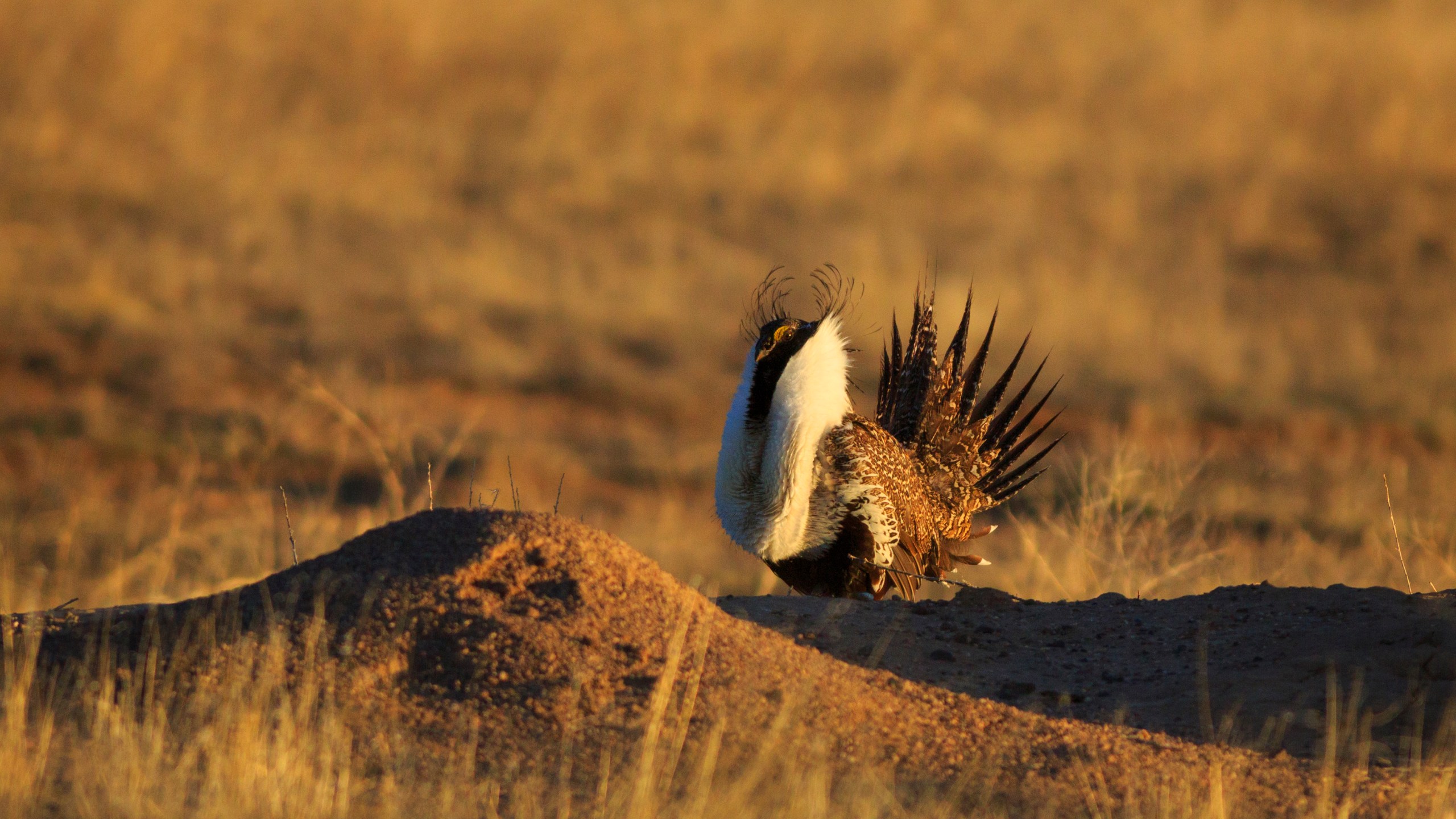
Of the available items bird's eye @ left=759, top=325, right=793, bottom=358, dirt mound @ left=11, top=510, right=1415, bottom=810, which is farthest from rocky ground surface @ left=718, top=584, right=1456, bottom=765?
bird's eye @ left=759, top=325, right=793, bottom=358

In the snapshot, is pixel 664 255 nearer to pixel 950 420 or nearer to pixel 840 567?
pixel 950 420

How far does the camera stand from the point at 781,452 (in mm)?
6344

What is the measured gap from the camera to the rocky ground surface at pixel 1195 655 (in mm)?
4965

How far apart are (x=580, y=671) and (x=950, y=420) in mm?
3559

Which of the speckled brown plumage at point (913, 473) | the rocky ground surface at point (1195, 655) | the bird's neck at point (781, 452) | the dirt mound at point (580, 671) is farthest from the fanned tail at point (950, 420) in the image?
the dirt mound at point (580, 671)

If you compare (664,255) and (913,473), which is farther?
(664,255)

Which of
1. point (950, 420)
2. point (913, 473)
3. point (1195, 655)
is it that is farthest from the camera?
point (950, 420)

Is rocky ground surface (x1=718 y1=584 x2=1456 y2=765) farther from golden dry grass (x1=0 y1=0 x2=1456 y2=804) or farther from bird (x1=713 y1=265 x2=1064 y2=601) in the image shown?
golden dry grass (x1=0 y1=0 x2=1456 y2=804)

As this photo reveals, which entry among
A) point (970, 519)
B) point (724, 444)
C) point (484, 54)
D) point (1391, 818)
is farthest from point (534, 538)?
point (484, 54)

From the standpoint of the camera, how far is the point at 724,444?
660 cm

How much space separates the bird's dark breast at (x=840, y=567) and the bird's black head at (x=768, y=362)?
0.54m

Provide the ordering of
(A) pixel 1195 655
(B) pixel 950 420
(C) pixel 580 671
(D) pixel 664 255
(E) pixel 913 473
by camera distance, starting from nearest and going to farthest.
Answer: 1. (C) pixel 580 671
2. (A) pixel 1195 655
3. (E) pixel 913 473
4. (B) pixel 950 420
5. (D) pixel 664 255

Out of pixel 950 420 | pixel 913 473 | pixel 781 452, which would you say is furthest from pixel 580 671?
pixel 950 420

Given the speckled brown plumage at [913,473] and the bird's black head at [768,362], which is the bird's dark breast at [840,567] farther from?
the bird's black head at [768,362]
